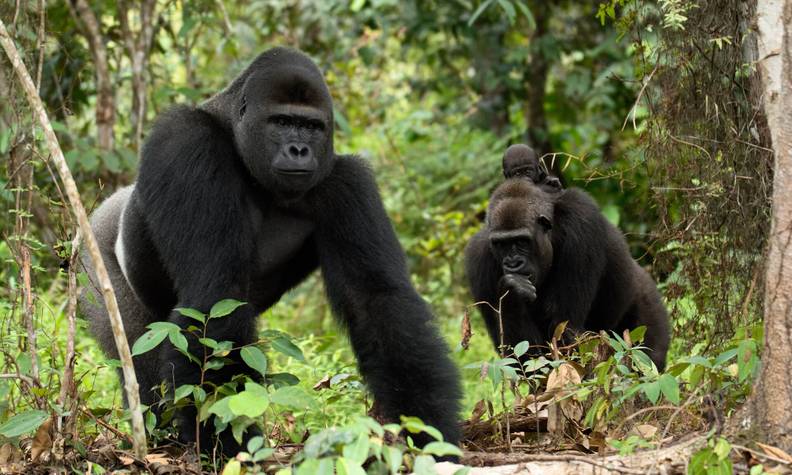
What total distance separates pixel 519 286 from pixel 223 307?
7.72ft

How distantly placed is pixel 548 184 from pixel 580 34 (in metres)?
3.87

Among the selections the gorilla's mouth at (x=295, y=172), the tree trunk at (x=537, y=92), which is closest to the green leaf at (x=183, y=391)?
the gorilla's mouth at (x=295, y=172)

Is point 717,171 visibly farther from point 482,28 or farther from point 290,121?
point 482,28

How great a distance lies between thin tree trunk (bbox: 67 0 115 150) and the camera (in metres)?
6.71

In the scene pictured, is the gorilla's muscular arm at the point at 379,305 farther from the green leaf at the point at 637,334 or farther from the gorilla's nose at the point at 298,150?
the green leaf at the point at 637,334

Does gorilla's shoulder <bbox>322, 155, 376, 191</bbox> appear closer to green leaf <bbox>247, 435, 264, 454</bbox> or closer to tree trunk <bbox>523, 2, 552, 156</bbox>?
green leaf <bbox>247, 435, 264, 454</bbox>

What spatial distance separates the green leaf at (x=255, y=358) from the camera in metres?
3.09

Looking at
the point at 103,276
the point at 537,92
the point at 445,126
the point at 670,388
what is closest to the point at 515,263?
→ the point at 670,388

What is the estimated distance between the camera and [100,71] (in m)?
6.79

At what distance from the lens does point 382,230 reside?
12.9 feet

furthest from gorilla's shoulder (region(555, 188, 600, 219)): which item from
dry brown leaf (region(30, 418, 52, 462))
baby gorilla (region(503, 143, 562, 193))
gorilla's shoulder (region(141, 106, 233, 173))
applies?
dry brown leaf (region(30, 418, 52, 462))

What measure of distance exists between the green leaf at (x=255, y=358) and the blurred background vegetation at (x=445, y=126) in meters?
0.61

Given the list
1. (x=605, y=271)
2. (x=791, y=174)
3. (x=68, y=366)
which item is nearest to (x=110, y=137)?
(x=605, y=271)

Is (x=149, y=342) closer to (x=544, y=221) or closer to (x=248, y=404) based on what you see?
(x=248, y=404)
